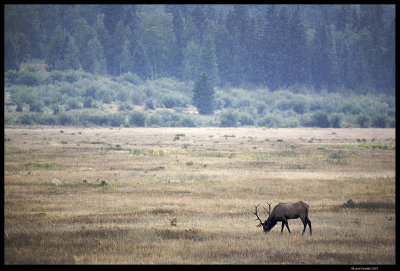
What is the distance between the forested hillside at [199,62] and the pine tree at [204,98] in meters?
2.56

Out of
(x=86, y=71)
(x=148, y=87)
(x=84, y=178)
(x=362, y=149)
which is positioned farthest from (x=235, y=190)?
(x=86, y=71)

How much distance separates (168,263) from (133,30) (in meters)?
161

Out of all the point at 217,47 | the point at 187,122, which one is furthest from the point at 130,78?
the point at 187,122

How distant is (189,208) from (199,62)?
134 m

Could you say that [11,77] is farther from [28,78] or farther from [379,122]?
[379,122]

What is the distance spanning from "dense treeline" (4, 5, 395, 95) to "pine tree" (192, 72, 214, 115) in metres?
24.4

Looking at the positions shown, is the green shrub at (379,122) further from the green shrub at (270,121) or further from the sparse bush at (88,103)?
the sparse bush at (88,103)

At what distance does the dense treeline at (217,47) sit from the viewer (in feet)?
511

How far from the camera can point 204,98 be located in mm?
129500

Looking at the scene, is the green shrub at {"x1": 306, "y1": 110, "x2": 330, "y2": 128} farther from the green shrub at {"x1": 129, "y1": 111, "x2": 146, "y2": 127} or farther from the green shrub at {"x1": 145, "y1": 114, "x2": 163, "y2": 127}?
the green shrub at {"x1": 129, "y1": 111, "x2": 146, "y2": 127}

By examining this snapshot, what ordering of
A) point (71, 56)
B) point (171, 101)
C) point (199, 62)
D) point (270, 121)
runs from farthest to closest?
point (199, 62)
point (71, 56)
point (171, 101)
point (270, 121)

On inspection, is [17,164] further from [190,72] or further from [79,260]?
[190,72]

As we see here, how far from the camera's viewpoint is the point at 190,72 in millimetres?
156250

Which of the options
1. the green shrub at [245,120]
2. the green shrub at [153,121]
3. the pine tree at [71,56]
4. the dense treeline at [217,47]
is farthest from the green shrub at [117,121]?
the dense treeline at [217,47]
